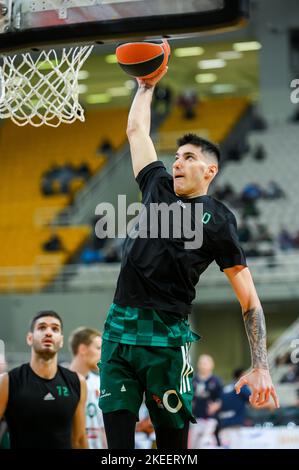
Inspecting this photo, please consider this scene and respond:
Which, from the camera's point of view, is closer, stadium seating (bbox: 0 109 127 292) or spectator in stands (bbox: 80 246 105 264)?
spectator in stands (bbox: 80 246 105 264)

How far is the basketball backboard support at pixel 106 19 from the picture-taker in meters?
4.57

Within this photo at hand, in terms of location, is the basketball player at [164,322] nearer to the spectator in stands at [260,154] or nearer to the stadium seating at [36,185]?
the stadium seating at [36,185]

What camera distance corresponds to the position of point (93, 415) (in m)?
8.15

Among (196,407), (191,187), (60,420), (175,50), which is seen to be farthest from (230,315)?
(191,187)

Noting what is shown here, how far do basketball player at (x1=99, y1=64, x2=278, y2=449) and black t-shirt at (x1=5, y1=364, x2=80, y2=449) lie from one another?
1.65m

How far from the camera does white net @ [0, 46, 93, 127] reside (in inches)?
229

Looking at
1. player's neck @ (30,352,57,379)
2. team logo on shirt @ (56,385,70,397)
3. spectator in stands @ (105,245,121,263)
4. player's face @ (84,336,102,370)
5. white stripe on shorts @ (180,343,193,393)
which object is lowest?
white stripe on shorts @ (180,343,193,393)

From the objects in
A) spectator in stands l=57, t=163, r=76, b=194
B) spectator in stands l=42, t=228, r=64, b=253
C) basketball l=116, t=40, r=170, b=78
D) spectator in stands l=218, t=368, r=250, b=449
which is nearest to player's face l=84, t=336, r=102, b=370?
basketball l=116, t=40, r=170, b=78

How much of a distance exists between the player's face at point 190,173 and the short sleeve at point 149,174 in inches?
4.3

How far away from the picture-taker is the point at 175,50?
22.1 meters

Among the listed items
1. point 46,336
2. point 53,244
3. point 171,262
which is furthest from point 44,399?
point 53,244

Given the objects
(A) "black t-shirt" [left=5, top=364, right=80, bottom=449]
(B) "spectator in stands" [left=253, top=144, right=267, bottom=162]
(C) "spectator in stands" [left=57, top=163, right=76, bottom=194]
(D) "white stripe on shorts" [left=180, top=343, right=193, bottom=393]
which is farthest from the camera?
(C) "spectator in stands" [left=57, top=163, right=76, bottom=194]

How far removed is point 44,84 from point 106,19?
4.11 feet

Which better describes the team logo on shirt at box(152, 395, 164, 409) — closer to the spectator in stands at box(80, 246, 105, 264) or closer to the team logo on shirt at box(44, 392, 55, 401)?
the team logo on shirt at box(44, 392, 55, 401)
